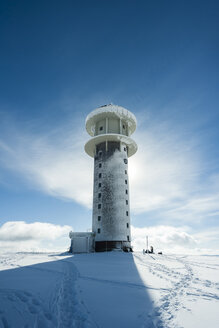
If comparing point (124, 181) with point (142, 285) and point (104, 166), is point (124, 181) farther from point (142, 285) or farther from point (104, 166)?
point (142, 285)

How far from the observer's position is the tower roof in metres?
44.4

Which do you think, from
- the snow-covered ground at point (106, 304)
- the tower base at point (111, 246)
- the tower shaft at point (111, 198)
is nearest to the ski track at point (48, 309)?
the snow-covered ground at point (106, 304)

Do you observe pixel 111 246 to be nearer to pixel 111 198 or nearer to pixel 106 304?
→ pixel 111 198

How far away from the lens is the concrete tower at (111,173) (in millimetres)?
36000

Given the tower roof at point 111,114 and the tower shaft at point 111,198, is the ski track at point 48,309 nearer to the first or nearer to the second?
the tower shaft at point 111,198

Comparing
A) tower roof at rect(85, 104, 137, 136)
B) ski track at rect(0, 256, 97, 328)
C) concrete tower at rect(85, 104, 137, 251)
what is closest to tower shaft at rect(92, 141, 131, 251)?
concrete tower at rect(85, 104, 137, 251)

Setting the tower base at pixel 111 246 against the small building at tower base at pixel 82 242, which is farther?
the small building at tower base at pixel 82 242

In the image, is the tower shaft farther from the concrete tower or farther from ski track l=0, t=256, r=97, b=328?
ski track l=0, t=256, r=97, b=328

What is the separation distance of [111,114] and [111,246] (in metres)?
27.4

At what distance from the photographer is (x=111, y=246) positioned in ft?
114

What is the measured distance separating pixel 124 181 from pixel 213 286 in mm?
29954

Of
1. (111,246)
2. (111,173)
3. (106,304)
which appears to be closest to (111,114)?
(111,173)

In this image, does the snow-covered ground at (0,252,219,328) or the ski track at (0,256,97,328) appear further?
the snow-covered ground at (0,252,219,328)

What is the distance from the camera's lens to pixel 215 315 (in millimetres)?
6125
